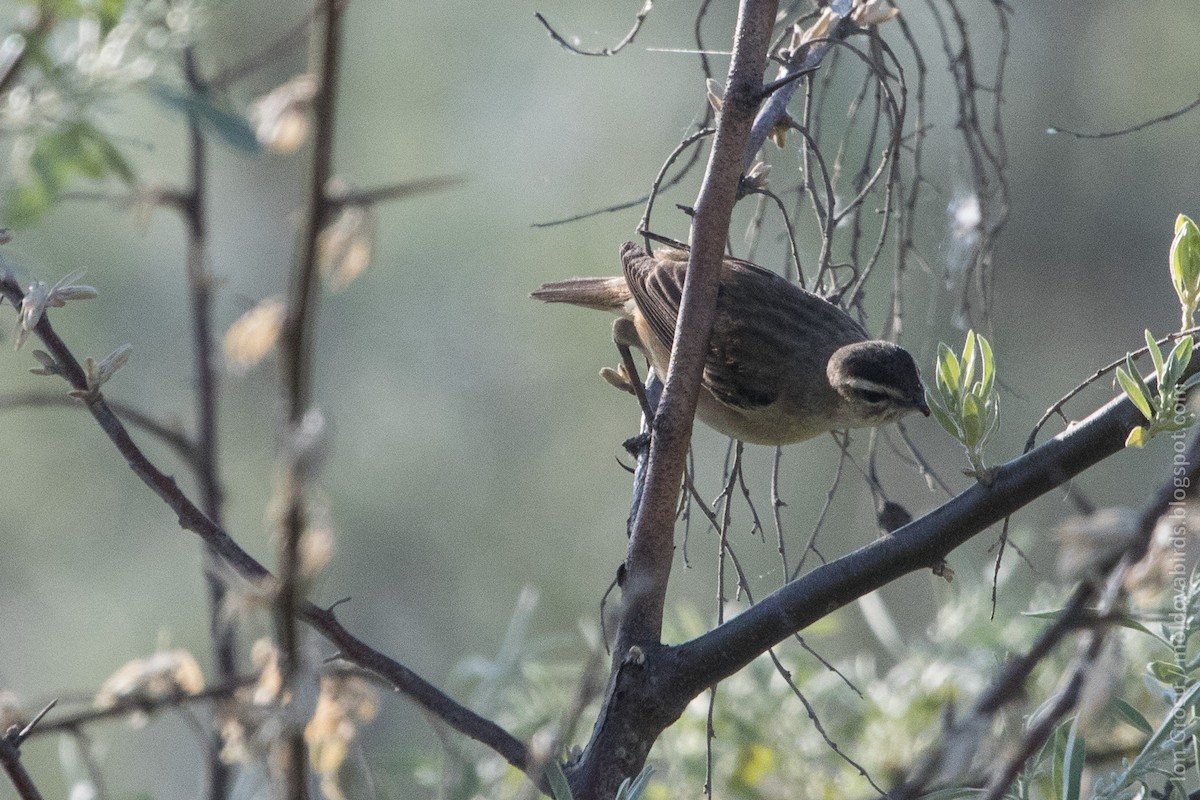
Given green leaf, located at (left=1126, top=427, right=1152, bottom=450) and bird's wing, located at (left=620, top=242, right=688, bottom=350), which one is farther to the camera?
bird's wing, located at (left=620, top=242, right=688, bottom=350)

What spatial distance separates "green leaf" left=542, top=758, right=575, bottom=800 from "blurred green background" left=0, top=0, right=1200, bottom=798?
681cm

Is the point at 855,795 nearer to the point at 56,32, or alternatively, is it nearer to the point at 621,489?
the point at 56,32

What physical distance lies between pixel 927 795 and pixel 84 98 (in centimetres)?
158

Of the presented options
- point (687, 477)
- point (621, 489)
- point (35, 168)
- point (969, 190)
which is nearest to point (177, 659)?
point (35, 168)

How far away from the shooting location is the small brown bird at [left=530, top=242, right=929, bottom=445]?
320cm

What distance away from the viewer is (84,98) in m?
1.65

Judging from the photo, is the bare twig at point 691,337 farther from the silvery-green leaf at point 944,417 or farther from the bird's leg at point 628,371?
the silvery-green leaf at point 944,417

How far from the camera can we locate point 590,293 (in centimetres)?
382

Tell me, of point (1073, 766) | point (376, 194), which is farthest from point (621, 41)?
point (376, 194)

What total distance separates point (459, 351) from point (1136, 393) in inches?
322

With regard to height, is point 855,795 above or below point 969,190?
below

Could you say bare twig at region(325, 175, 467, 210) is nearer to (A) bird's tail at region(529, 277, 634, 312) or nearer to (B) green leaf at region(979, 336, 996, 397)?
(B) green leaf at region(979, 336, 996, 397)

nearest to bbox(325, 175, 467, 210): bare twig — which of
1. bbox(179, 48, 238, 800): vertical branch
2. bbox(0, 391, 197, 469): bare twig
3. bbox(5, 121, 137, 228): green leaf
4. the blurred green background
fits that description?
bbox(0, 391, 197, 469): bare twig

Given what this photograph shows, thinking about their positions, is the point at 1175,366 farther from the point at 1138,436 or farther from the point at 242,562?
the point at 242,562
